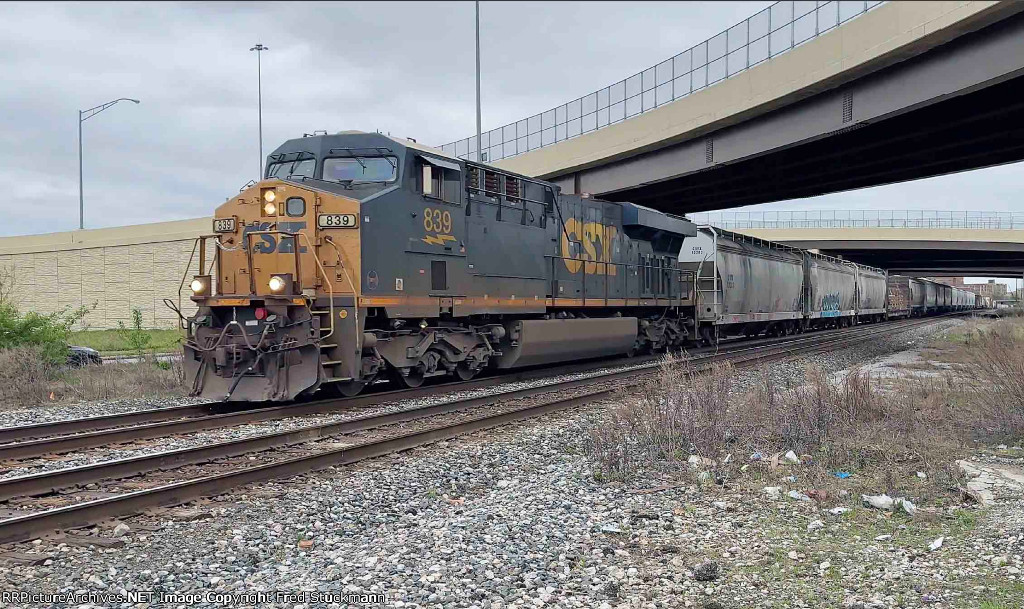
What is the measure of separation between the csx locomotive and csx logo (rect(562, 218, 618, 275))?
0.60 m

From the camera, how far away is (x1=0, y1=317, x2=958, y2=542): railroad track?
514 cm

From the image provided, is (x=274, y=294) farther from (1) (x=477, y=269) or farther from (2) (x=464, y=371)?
(2) (x=464, y=371)

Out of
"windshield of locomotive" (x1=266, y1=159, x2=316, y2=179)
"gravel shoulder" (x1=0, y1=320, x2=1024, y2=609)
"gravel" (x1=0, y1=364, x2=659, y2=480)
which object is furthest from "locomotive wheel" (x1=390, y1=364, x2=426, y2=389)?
"gravel shoulder" (x1=0, y1=320, x2=1024, y2=609)

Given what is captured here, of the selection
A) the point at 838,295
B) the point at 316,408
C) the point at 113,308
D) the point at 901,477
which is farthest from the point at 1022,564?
the point at 113,308

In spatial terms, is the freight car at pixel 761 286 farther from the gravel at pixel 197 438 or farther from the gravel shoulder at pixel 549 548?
the gravel shoulder at pixel 549 548

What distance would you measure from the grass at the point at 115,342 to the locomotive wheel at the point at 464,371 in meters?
9.67

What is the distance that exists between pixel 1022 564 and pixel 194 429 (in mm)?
7859

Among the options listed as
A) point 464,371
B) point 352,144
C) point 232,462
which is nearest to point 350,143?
point 352,144

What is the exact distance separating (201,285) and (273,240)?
1130mm

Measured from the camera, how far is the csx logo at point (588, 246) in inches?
580

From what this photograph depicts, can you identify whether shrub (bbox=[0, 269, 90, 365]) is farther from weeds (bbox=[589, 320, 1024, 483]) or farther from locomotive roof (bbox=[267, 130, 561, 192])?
weeds (bbox=[589, 320, 1024, 483])

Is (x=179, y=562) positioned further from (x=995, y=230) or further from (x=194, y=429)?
(x=995, y=230)

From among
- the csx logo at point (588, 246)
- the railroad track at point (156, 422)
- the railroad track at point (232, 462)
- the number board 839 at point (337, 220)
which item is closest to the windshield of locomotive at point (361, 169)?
the number board 839 at point (337, 220)

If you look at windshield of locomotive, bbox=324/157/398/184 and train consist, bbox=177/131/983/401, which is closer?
train consist, bbox=177/131/983/401
